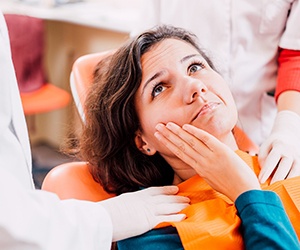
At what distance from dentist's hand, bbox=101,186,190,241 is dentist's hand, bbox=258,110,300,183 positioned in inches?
9.5

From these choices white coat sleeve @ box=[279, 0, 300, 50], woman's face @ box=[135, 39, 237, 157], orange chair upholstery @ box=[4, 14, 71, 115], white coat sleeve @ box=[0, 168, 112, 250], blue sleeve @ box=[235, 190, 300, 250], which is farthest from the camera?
orange chair upholstery @ box=[4, 14, 71, 115]

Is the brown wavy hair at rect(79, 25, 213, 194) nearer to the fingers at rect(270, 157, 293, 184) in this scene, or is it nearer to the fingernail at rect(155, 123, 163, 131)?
the fingernail at rect(155, 123, 163, 131)

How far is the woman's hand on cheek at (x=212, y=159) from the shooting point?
1211 mm

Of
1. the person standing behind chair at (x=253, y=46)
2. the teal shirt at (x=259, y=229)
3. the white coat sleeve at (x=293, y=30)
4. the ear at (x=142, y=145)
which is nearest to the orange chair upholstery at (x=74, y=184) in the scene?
the ear at (x=142, y=145)

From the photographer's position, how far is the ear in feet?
4.72

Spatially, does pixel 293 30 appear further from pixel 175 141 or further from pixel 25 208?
pixel 25 208

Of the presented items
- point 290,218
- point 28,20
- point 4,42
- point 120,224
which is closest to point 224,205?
point 290,218

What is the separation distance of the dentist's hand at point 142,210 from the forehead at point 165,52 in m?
0.34

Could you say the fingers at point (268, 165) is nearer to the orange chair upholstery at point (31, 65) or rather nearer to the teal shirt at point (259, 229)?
the teal shirt at point (259, 229)

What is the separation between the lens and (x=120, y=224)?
1188 millimetres

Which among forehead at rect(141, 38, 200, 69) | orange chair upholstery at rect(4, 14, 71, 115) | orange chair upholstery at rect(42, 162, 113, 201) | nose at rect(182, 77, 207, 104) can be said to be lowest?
orange chair upholstery at rect(4, 14, 71, 115)

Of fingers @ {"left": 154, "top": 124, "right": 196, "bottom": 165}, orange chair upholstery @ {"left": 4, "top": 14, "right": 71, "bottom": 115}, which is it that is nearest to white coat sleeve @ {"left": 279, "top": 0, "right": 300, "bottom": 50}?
fingers @ {"left": 154, "top": 124, "right": 196, "bottom": 165}

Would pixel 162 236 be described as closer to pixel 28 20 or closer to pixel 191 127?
pixel 191 127

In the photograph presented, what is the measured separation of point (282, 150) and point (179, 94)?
13.2 inches
